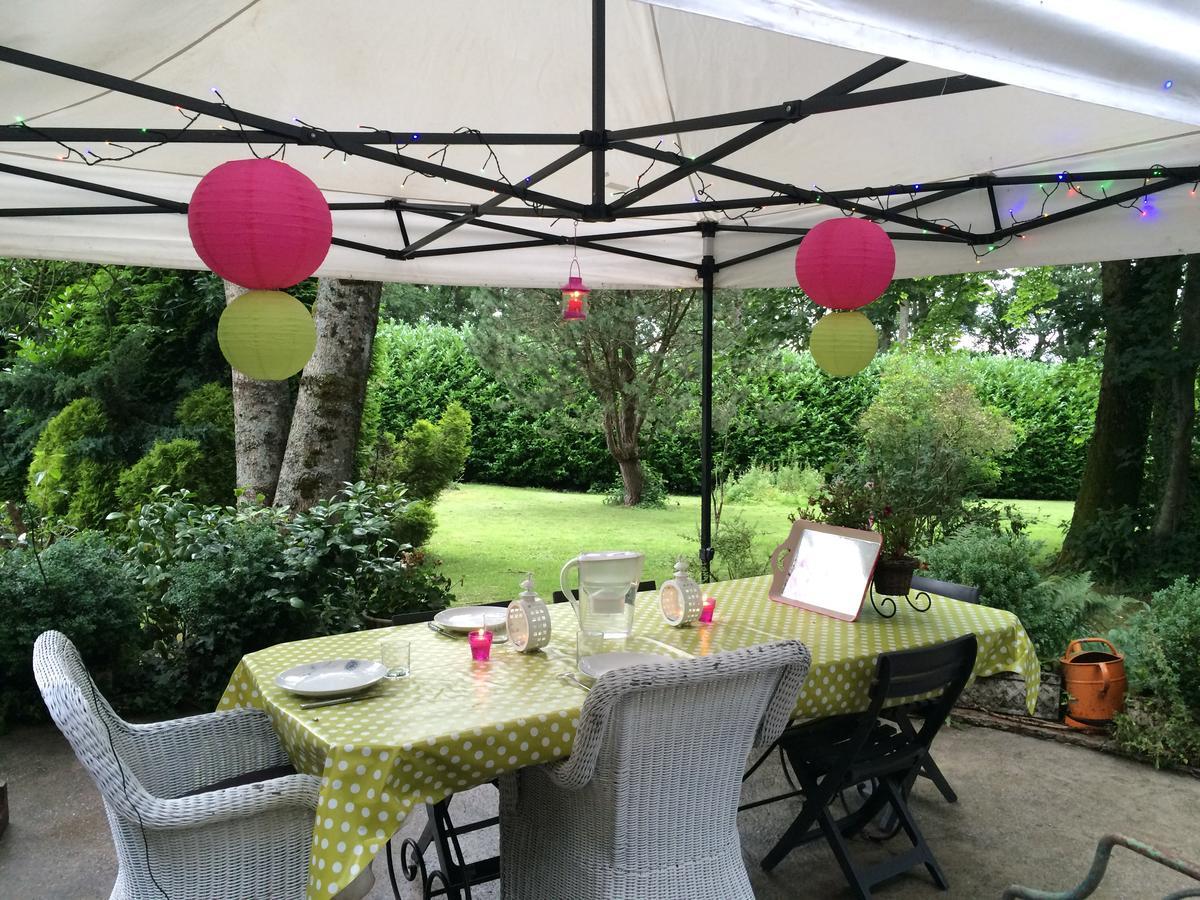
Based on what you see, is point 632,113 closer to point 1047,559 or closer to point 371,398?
point 371,398

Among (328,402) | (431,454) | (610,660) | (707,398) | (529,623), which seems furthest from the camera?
(431,454)

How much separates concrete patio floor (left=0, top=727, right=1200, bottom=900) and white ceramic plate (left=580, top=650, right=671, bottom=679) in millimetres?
953

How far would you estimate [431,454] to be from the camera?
7500mm

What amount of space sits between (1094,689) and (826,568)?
1.81 metres

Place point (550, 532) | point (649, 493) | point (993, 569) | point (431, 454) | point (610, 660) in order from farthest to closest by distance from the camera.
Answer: point (649, 493)
point (550, 532)
point (431, 454)
point (993, 569)
point (610, 660)

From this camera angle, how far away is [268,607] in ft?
14.1

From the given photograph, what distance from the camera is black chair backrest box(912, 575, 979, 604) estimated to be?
3629 mm

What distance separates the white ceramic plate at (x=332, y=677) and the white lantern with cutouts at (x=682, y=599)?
103cm

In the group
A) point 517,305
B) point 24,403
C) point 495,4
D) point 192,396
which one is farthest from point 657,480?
point 495,4

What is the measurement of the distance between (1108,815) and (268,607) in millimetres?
3743

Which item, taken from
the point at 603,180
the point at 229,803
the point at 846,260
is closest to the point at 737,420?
the point at 846,260

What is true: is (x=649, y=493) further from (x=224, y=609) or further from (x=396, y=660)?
(x=396, y=660)

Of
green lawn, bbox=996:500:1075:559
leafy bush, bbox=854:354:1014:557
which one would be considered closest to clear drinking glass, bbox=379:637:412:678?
leafy bush, bbox=854:354:1014:557

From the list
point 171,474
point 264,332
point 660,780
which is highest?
point 264,332
